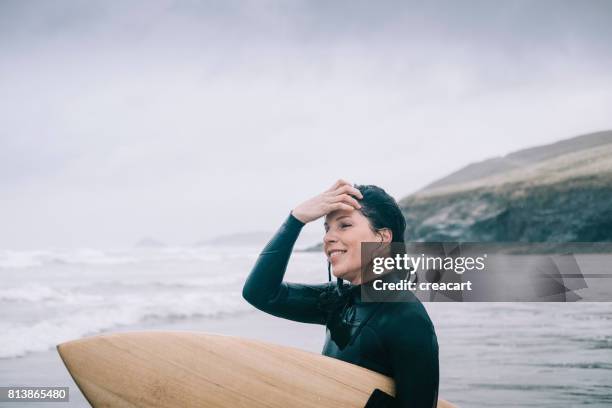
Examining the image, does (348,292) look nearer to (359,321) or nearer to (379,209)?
(359,321)

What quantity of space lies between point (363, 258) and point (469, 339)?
494cm

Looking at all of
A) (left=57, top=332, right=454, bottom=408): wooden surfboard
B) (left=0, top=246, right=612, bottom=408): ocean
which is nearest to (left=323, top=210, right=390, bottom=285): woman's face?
(left=57, top=332, right=454, bottom=408): wooden surfboard

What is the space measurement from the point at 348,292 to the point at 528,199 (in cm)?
3447

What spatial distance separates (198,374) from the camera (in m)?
2.00

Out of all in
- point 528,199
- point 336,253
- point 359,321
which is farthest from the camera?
point 528,199

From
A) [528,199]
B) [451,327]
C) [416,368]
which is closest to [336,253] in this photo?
[416,368]

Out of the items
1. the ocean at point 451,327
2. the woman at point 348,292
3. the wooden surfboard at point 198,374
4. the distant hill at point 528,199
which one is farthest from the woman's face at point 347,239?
the distant hill at point 528,199

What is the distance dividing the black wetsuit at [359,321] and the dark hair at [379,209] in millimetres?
185

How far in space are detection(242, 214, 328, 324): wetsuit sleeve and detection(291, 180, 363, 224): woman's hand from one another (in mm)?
49

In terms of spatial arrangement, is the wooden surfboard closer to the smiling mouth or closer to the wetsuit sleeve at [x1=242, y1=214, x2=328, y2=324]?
the wetsuit sleeve at [x1=242, y1=214, x2=328, y2=324]

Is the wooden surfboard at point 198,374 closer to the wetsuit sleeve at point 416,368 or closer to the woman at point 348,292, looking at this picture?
the woman at point 348,292

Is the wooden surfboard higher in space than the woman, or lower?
lower

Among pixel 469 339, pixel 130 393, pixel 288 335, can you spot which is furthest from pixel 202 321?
pixel 130 393

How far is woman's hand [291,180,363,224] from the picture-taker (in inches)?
74.8
